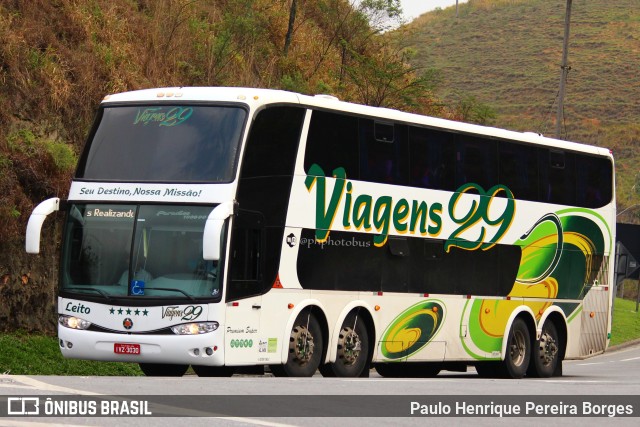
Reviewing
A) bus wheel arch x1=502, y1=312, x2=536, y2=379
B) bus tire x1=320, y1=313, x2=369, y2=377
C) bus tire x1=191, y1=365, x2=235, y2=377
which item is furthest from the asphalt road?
bus wheel arch x1=502, y1=312, x2=536, y2=379

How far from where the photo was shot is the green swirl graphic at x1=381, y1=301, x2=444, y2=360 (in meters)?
20.3

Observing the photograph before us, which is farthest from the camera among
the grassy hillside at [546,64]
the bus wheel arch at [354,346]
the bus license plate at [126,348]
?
the grassy hillside at [546,64]

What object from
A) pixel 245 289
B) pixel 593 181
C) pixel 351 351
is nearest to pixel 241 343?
pixel 245 289

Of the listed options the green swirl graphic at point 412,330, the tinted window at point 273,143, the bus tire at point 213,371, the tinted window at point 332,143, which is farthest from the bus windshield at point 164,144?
the green swirl graphic at point 412,330

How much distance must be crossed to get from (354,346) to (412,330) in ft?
5.12

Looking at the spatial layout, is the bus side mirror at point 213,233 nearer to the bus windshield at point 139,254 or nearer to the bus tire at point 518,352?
the bus windshield at point 139,254

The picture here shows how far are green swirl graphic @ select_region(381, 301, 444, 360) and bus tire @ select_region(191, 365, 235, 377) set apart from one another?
97.4 inches

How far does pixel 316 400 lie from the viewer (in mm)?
12922

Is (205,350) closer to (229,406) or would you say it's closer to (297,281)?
(297,281)

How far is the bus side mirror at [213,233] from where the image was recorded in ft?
52.9

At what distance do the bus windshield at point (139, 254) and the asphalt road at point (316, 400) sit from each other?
1.99 meters

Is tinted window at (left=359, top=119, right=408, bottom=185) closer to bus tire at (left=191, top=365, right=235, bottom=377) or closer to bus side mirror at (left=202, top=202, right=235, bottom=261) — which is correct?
bus tire at (left=191, top=365, right=235, bottom=377)

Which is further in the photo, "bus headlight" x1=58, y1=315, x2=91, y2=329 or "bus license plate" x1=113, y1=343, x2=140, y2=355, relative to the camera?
"bus headlight" x1=58, y1=315, x2=91, y2=329

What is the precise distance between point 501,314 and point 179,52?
13891mm
